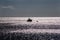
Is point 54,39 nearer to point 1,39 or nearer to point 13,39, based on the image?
point 13,39

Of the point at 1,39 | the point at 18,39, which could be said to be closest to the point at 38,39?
the point at 18,39

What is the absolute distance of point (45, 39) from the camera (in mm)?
56000

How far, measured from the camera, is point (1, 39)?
54.5 metres

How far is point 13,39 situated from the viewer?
5516 cm

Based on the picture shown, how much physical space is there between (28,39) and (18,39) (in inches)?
123

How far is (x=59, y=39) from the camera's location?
185 feet

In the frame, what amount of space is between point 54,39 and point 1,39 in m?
16.9

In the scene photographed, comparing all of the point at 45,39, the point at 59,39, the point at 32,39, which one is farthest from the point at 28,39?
the point at 59,39

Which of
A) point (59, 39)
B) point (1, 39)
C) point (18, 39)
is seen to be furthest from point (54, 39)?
point (1, 39)

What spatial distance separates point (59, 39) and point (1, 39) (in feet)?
59.8

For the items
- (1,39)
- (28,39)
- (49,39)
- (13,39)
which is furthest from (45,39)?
(1,39)

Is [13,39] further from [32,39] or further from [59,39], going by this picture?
[59,39]

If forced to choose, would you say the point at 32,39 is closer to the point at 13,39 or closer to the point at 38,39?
the point at 38,39

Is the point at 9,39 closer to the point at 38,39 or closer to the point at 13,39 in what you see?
the point at 13,39
